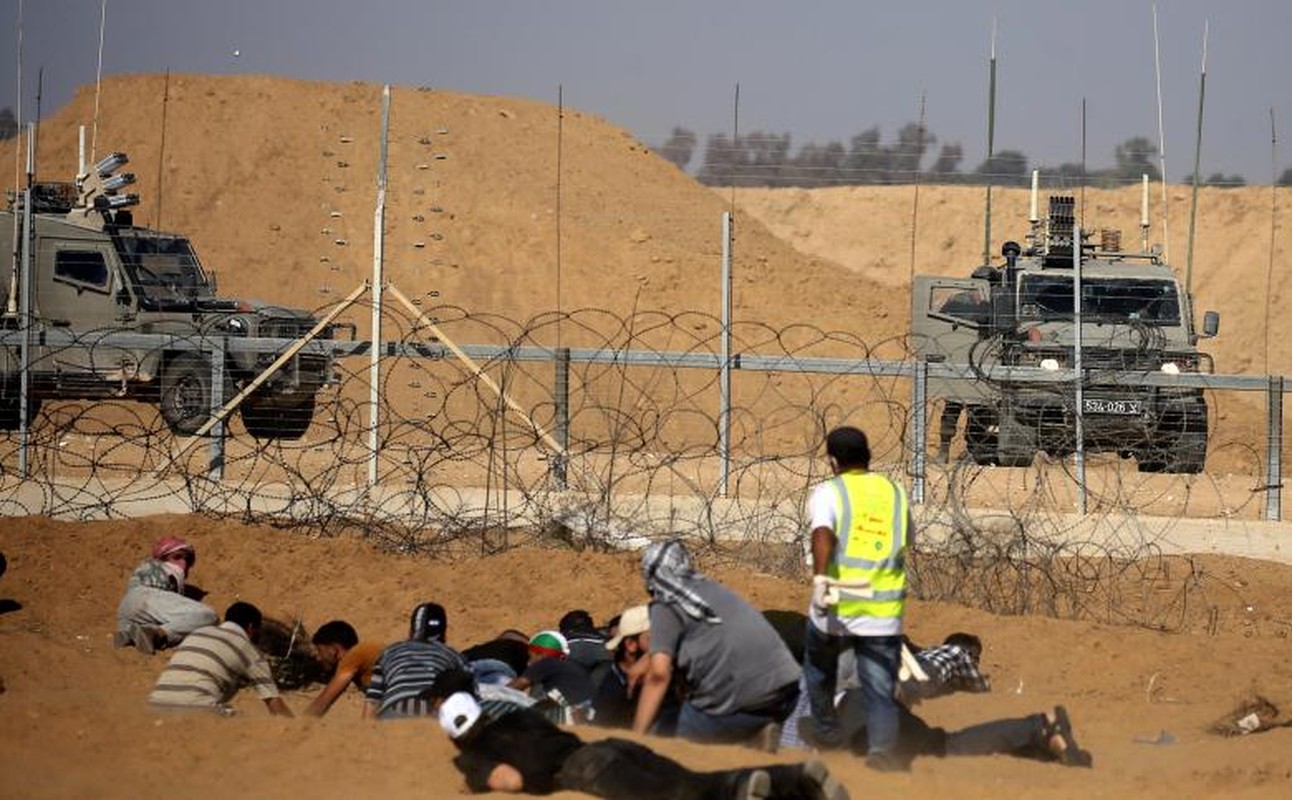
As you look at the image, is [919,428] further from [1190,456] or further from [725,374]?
[1190,456]

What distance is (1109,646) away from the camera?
34.3 feet

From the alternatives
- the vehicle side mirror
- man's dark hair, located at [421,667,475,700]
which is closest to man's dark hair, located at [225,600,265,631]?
man's dark hair, located at [421,667,475,700]

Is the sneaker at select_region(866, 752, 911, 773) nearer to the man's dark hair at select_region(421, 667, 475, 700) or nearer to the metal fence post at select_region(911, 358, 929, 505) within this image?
the man's dark hair at select_region(421, 667, 475, 700)

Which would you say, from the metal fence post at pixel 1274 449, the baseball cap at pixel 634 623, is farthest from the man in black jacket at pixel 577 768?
the metal fence post at pixel 1274 449

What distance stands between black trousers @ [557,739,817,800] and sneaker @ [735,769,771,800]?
0.04 metres

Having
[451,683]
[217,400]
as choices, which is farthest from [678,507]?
[451,683]

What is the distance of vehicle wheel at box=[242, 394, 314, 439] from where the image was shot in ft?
52.6

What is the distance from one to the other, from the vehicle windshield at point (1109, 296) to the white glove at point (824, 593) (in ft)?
36.2

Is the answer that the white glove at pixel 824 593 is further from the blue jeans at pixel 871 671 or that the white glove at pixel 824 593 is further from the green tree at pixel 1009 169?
the green tree at pixel 1009 169

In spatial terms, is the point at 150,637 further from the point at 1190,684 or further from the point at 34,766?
the point at 1190,684

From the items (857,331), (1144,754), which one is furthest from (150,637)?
(857,331)

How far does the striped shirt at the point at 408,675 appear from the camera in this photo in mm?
8148

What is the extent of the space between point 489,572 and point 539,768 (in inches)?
200

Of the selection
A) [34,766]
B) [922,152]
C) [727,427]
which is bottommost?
[34,766]
